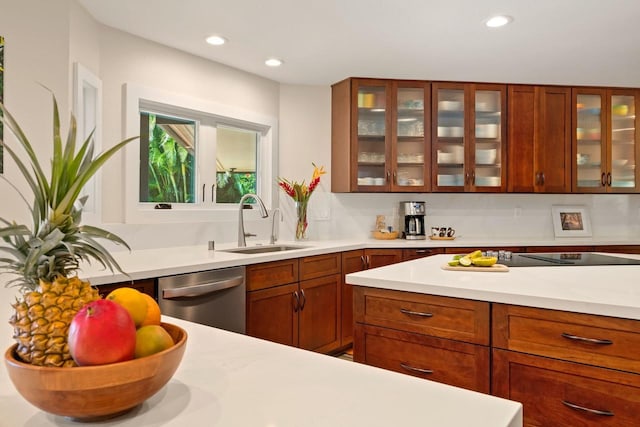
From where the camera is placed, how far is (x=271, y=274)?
2.83 metres

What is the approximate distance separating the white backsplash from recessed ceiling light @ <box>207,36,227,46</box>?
58.3 inches

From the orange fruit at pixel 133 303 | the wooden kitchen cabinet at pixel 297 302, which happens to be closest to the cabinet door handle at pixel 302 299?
the wooden kitchen cabinet at pixel 297 302

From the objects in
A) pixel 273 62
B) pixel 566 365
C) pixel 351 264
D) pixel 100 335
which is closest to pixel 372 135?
pixel 273 62

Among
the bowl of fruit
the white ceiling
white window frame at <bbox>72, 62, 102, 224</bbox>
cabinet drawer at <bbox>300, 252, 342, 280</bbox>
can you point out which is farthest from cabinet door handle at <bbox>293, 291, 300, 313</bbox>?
the bowl of fruit

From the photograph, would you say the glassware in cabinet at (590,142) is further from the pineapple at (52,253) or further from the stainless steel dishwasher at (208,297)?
the pineapple at (52,253)

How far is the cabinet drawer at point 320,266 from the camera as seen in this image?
123 inches

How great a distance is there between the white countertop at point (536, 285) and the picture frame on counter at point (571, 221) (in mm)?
2613

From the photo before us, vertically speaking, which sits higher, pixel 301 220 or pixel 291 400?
pixel 301 220

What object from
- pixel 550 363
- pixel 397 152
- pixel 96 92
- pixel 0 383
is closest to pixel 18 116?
pixel 96 92

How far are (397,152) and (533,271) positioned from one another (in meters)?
2.28

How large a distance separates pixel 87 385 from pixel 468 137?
4082 mm

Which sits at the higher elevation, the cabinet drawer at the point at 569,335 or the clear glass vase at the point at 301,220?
the clear glass vase at the point at 301,220

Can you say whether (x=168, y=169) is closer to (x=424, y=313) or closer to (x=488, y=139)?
(x=424, y=313)

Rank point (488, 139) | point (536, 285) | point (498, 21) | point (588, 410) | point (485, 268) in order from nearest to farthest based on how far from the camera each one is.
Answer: point (588, 410) < point (536, 285) < point (485, 268) < point (498, 21) < point (488, 139)
